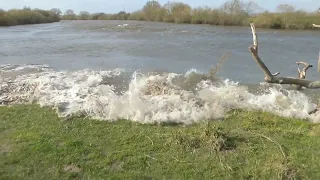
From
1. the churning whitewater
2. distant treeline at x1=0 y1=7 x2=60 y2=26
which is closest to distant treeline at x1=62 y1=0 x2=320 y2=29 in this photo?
distant treeline at x1=0 y1=7 x2=60 y2=26

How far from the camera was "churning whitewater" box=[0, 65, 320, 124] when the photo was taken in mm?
8672

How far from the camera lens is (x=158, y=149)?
6.79 m

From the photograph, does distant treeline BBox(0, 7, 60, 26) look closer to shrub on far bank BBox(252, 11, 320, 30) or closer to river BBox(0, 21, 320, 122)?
river BBox(0, 21, 320, 122)

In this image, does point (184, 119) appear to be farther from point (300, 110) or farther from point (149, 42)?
point (149, 42)

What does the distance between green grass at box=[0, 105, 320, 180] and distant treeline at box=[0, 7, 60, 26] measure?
119ft

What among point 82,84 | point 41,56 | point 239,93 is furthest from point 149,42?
point 239,93

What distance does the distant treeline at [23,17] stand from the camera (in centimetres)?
4134

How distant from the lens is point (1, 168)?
6156 mm

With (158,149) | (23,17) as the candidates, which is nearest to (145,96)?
(158,149)

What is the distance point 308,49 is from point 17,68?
1380 centimetres

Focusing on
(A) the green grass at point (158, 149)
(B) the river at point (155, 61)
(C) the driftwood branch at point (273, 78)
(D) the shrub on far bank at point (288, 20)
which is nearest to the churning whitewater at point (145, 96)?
(B) the river at point (155, 61)

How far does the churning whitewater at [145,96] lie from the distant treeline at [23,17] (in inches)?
1184

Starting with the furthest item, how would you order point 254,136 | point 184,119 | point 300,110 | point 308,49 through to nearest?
point 308,49 < point 300,110 < point 184,119 < point 254,136

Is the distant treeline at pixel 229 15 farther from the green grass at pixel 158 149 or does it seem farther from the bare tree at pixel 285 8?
the green grass at pixel 158 149
